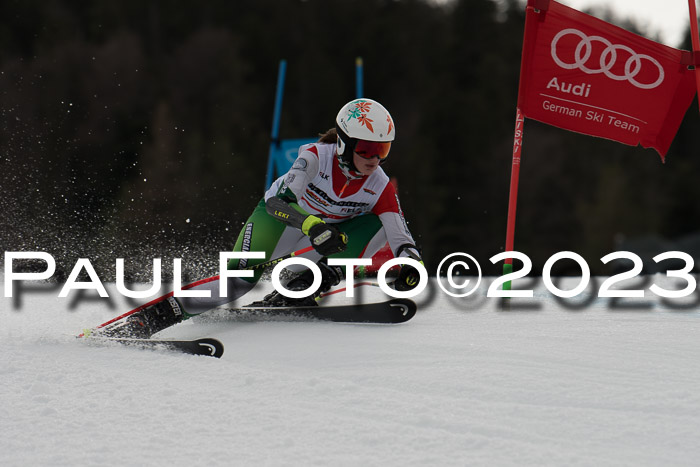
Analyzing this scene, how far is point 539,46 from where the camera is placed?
446 cm

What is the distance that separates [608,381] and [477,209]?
1058 inches

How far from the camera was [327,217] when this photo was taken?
14.6ft

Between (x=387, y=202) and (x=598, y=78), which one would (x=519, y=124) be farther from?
(x=387, y=202)

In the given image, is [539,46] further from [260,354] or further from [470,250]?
[470,250]

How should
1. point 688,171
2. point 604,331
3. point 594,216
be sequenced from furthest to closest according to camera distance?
1. point 688,171
2. point 594,216
3. point 604,331

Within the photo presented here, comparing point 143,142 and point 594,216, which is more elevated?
point 143,142

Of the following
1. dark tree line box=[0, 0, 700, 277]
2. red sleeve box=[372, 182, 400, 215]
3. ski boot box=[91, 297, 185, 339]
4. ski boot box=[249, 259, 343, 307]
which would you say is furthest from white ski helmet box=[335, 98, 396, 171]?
dark tree line box=[0, 0, 700, 277]

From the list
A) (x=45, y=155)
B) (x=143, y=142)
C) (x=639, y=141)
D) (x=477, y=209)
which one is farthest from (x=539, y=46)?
(x=477, y=209)

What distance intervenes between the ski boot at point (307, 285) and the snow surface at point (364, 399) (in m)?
0.62

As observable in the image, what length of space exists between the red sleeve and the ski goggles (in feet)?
1.12

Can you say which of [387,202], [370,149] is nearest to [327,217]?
[387,202]

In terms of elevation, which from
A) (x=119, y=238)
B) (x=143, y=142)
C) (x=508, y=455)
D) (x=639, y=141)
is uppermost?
(x=143, y=142)

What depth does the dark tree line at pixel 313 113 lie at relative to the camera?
2052 cm

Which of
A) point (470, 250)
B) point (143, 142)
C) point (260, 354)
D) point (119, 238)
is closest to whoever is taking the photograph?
point (260, 354)
